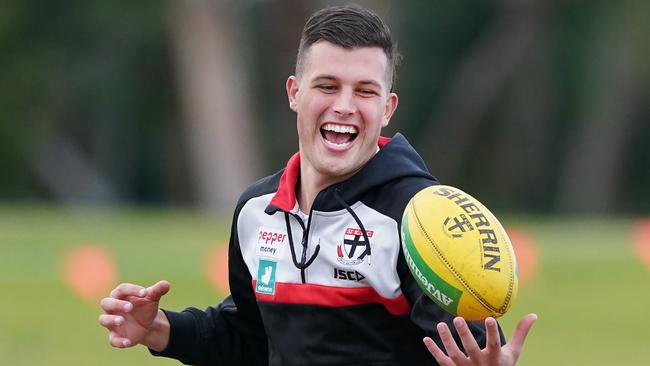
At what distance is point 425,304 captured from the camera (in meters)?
4.52

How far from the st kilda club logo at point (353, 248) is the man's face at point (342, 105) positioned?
22cm

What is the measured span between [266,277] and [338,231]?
1.12 ft

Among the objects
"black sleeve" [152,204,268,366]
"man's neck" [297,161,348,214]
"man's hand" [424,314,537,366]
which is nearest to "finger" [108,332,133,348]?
"black sleeve" [152,204,268,366]

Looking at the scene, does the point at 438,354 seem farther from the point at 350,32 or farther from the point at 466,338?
the point at 350,32

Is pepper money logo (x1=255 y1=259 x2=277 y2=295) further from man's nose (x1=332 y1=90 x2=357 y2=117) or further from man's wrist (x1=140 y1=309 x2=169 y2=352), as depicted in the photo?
man's nose (x1=332 y1=90 x2=357 y2=117)

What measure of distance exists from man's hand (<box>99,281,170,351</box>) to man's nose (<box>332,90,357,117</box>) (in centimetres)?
86

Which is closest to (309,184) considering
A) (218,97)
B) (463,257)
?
(463,257)

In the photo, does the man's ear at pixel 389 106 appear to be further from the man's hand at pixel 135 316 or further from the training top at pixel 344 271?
the man's hand at pixel 135 316

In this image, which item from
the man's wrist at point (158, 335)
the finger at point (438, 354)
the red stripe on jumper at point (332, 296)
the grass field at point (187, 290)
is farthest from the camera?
the grass field at point (187, 290)

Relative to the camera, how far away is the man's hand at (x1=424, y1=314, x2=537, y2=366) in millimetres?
4156

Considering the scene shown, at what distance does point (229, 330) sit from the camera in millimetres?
5457

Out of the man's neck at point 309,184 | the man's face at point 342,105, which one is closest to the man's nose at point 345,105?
the man's face at point 342,105

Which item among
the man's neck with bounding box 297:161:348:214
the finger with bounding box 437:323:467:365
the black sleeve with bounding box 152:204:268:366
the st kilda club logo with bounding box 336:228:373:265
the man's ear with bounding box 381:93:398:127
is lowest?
the black sleeve with bounding box 152:204:268:366

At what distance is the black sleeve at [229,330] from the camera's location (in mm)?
5332
